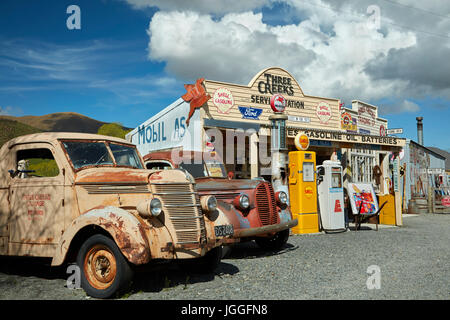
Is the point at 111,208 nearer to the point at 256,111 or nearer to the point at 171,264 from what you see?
the point at 171,264

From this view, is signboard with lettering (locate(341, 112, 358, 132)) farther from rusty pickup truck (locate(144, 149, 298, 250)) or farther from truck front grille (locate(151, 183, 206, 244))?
truck front grille (locate(151, 183, 206, 244))

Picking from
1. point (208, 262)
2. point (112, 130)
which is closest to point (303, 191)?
point (208, 262)

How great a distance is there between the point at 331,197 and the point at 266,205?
4346 mm

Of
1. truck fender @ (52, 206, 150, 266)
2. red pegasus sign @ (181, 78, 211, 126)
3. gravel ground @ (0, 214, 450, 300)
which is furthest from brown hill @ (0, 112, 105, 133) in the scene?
truck fender @ (52, 206, 150, 266)

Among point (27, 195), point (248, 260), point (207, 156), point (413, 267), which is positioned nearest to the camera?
point (27, 195)

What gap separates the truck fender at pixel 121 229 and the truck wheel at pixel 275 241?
14.3 ft

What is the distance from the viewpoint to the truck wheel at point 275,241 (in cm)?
856

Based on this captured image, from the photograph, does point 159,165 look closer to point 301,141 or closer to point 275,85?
point 301,141

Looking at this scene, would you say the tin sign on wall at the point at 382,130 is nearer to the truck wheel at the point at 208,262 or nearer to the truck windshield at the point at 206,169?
the truck windshield at the point at 206,169

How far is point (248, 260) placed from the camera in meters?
7.48

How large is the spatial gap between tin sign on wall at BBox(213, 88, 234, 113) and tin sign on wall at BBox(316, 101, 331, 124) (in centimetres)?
488

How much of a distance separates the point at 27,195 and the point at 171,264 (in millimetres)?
2264

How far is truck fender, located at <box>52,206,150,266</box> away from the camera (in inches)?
178
